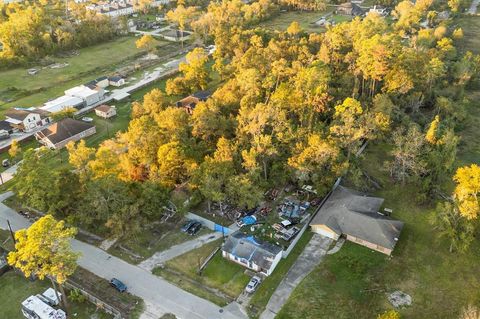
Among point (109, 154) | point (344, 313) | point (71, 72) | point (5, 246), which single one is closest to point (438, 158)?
point (344, 313)

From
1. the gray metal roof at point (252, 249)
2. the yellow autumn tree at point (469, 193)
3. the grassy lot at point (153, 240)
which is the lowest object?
the grassy lot at point (153, 240)

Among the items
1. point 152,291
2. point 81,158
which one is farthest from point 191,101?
point 152,291

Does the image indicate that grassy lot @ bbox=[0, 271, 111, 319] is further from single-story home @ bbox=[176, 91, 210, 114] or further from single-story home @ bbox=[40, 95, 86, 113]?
single-story home @ bbox=[40, 95, 86, 113]

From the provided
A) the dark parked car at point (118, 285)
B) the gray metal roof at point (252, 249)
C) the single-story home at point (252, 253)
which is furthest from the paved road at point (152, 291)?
the gray metal roof at point (252, 249)

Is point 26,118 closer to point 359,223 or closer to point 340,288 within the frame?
point 359,223

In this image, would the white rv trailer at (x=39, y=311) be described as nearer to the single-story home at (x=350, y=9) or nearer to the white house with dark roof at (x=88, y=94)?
the white house with dark roof at (x=88, y=94)

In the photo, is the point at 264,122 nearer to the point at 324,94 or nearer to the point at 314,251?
the point at 324,94
